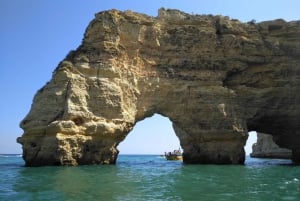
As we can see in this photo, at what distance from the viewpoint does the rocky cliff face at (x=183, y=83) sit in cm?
3153

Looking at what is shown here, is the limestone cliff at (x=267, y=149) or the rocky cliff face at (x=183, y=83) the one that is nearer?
the rocky cliff face at (x=183, y=83)

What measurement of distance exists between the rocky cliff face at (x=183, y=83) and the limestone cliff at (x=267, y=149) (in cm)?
2474

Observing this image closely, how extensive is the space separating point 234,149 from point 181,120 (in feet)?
16.9

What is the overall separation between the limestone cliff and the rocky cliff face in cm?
2474

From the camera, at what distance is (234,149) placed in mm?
35000

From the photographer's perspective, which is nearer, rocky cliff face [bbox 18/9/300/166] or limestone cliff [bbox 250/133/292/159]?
rocky cliff face [bbox 18/9/300/166]

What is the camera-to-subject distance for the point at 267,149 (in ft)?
237

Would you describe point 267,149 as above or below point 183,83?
below

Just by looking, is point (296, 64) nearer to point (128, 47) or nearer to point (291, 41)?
point (291, 41)

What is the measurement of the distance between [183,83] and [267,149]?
41.1 metres

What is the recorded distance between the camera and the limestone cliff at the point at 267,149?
6375 cm

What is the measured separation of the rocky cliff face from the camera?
3153 centimetres

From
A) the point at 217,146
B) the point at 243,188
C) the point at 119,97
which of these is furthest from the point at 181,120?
the point at 243,188

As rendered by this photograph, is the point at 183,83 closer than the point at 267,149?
Yes
